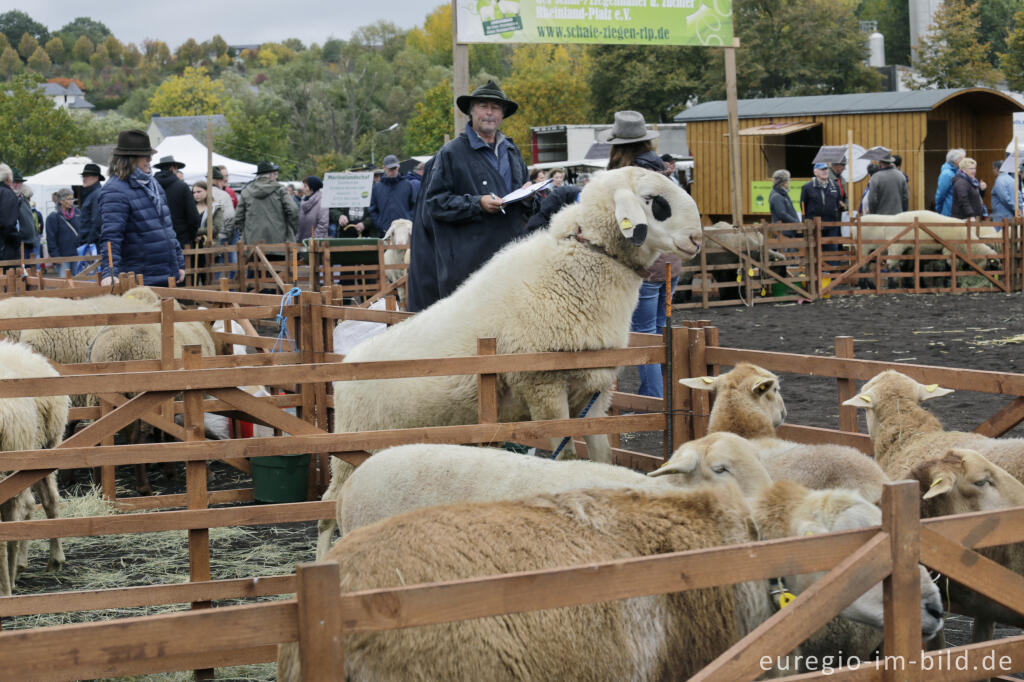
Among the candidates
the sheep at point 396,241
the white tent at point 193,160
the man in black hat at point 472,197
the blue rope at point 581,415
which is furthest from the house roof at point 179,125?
the blue rope at point 581,415

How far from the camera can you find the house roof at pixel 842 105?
92.7 feet

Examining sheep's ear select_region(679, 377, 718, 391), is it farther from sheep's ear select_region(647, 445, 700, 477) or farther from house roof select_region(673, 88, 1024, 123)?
house roof select_region(673, 88, 1024, 123)

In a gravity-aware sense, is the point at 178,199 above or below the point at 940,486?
above

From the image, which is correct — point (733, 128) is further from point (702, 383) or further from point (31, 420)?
point (31, 420)

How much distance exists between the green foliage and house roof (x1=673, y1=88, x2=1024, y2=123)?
119 feet

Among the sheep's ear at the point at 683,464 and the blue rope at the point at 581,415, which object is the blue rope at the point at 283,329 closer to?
the blue rope at the point at 581,415

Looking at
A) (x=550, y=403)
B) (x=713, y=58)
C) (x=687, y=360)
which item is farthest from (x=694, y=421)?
(x=713, y=58)

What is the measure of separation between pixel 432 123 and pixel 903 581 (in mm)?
64409

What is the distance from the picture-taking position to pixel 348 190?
18.7 metres

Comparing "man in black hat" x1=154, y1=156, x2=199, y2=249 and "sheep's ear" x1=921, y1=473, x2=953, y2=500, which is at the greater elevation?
"man in black hat" x1=154, y1=156, x2=199, y2=249

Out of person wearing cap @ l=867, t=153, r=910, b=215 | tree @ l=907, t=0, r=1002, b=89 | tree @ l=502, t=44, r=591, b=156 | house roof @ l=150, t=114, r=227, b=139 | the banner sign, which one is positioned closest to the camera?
the banner sign

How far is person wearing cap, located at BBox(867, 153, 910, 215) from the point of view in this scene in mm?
20500

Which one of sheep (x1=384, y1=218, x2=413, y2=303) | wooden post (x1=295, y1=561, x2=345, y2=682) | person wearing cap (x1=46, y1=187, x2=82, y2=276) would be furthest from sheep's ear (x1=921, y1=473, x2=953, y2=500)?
person wearing cap (x1=46, y1=187, x2=82, y2=276)

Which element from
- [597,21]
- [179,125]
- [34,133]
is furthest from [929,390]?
[179,125]
